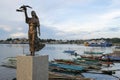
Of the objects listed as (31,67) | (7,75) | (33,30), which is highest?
(33,30)

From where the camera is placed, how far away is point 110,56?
53.9m

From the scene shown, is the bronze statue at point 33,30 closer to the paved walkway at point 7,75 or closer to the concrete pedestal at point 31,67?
the concrete pedestal at point 31,67

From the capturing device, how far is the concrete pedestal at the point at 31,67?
9125mm

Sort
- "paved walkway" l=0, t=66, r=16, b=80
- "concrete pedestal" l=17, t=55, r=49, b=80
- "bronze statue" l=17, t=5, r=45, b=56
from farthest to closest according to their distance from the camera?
"paved walkway" l=0, t=66, r=16, b=80
"bronze statue" l=17, t=5, r=45, b=56
"concrete pedestal" l=17, t=55, r=49, b=80

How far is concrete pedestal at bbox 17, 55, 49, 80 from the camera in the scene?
912 centimetres

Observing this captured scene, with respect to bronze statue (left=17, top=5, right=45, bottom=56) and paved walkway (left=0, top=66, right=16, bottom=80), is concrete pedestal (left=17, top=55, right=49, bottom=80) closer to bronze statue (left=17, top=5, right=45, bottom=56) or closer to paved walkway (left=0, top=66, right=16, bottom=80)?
bronze statue (left=17, top=5, right=45, bottom=56)

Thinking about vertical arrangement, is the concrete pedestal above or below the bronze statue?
below

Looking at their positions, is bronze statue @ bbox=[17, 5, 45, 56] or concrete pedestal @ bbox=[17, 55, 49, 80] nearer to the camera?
concrete pedestal @ bbox=[17, 55, 49, 80]

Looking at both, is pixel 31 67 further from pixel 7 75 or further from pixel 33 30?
pixel 7 75

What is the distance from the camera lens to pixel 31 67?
910 centimetres

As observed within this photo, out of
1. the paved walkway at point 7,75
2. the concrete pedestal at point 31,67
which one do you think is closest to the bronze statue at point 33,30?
the concrete pedestal at point 31,67

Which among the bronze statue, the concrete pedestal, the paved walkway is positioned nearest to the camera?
the concrete pedestal

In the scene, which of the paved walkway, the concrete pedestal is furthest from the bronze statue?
the paved walkway

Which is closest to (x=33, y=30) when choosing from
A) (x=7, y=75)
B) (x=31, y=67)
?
(x=31, y=67)
